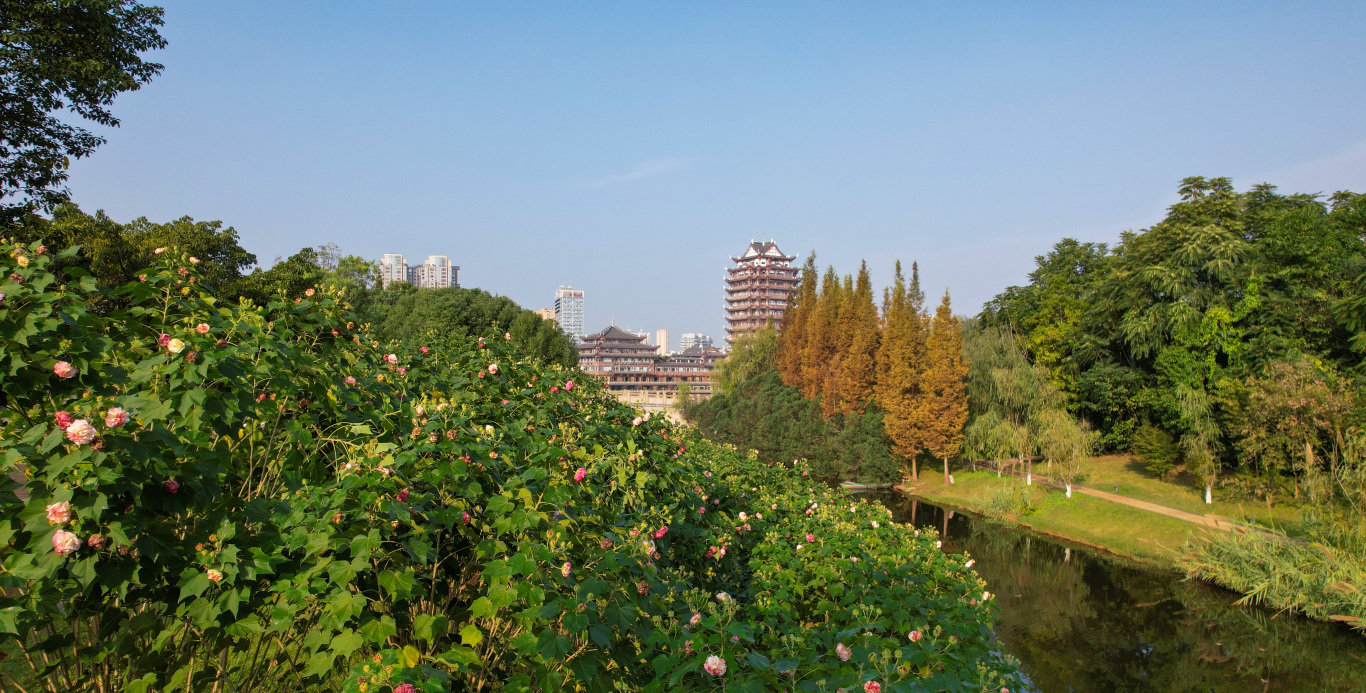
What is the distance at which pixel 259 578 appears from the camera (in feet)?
6.88

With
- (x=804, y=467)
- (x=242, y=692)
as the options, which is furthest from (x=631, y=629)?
(x=804, y=467)

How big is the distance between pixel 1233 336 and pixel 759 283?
67.6m

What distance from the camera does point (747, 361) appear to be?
121 feet

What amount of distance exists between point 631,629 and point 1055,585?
1636cm

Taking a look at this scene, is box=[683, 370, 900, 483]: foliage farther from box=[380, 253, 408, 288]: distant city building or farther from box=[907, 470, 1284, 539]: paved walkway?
box=[380, 253, 408, 288]: distant city building

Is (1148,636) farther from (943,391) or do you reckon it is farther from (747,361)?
(747,361)

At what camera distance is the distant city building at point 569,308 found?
19225 centimetres

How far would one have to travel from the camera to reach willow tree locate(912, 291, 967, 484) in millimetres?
23969

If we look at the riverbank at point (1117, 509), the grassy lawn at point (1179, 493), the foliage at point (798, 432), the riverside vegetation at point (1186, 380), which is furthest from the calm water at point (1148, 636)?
the foliage at point (798, 432)

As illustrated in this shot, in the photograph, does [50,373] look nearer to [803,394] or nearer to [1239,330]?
[1239,330]

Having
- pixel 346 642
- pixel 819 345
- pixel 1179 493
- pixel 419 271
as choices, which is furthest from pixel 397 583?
pixel 419 271

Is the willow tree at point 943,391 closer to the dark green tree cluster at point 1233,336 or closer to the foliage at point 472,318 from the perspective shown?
the dark green tree cluster at point 1233,336

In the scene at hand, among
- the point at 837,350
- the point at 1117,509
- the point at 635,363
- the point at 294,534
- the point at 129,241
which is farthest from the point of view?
the point at 635,363

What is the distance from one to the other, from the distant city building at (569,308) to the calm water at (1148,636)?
7103 inches
